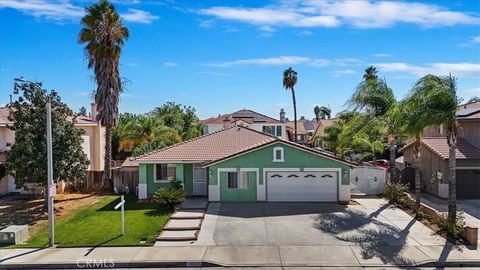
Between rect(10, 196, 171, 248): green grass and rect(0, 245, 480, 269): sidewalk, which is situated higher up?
rect(10, 196, 171, 248): green grass

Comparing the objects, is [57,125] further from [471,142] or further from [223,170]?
[471,142]

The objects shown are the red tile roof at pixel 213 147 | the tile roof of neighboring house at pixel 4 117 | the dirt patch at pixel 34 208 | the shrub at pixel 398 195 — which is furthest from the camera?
the tile roof of neighboring house at pixel 4 117

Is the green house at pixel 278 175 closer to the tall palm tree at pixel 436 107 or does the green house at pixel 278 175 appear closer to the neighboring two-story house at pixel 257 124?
the tall palm tree at pixel 436 107

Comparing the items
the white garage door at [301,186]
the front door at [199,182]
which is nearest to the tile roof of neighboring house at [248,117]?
the front door at [199,182]

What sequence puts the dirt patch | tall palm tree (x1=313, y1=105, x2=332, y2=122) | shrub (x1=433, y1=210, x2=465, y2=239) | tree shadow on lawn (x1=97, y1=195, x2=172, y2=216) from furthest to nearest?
1. tall palm tree (x1=313, y1=105, x2=332, y2=122)
2. tree shadow on lawn (x1=97, y1=195, x2=172, y2=216)
3. the dirt patch
4. shrub (x1=433, y1=210, x2=465, y2=239)

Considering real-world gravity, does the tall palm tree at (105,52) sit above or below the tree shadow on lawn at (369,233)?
above

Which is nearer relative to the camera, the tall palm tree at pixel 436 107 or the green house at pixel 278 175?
the tall palm tree at pixel 436 107

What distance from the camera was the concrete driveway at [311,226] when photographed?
16.7 m

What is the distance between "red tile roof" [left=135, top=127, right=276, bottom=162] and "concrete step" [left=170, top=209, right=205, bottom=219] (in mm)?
4265

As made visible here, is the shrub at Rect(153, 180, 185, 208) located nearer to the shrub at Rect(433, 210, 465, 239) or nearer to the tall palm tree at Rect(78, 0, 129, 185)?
the tall palm tree at Rect(78, 0, 129, 185)

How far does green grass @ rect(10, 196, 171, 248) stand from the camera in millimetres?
16688

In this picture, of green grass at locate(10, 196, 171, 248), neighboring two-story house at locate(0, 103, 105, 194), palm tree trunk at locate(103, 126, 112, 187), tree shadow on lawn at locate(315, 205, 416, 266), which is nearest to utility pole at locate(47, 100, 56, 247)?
green grass at locate(10, 196, 171, 248)

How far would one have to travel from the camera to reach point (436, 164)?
86.1 feet

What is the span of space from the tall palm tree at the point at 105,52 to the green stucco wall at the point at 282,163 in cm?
850
